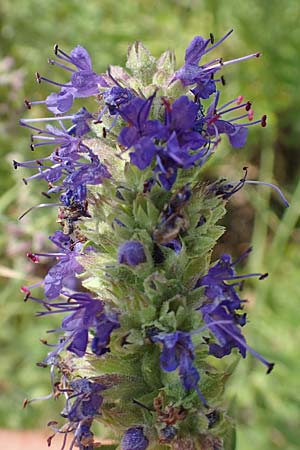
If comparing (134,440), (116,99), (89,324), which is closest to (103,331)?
(89,324)

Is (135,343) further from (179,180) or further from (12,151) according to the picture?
(12,151)

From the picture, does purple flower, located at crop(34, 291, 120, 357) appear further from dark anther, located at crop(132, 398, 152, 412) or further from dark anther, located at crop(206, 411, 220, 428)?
dark anther, located at crop(206, 411, 220, 428)

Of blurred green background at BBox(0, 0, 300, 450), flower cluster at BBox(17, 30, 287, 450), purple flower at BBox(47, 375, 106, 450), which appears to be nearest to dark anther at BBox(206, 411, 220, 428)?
flower cluster at BBox(17, 30, 287, 450)

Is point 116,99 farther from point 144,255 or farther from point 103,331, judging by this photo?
point 103,331

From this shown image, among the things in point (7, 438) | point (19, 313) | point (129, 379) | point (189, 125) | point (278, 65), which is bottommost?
point (7, 438)

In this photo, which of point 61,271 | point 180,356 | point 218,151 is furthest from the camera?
point 218,151

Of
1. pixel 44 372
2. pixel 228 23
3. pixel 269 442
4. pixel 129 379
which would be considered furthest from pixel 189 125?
pixel 228 23

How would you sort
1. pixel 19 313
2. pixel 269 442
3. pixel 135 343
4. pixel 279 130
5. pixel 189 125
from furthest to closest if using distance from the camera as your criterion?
1. pixel 279 130
2. pixel 19 313
3. pixel 269 442
4. pixel 135 343
5. pixel 189 125
